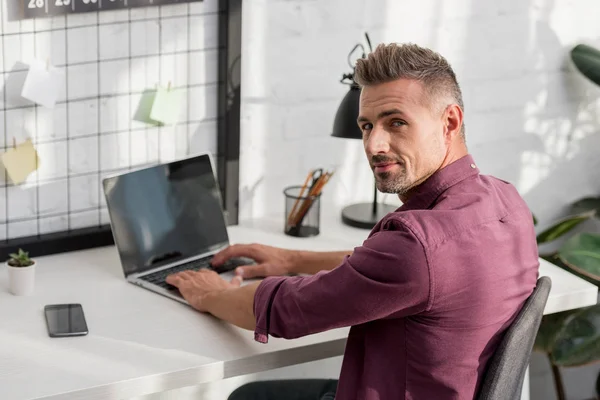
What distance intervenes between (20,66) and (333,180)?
86 centimetres

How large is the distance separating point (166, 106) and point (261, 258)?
1.44 feet

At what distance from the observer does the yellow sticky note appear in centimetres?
209

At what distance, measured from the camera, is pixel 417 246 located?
147 centimetres

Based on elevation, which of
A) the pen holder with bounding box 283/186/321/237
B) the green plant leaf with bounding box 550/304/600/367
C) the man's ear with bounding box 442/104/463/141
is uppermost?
the man's ear with bounding box 442/104/463/141

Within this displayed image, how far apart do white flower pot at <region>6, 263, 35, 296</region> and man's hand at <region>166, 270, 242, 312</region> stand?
0.27m

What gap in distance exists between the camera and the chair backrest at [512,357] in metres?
1.50

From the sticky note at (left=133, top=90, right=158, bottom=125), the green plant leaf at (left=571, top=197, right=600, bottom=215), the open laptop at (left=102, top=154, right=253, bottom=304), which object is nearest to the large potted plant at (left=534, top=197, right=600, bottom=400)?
the green plant leaf at (left=571, top=197, right=600, bottom=215)

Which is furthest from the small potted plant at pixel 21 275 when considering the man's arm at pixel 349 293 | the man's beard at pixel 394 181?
the man's beard at pixel 394 181

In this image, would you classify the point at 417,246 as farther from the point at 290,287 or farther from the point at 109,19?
the point at 109,19

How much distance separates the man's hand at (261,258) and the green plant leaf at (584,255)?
2.36 ft

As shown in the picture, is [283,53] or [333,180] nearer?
[283,53]

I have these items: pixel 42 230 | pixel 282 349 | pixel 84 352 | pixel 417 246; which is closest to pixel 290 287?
pixel 282 349

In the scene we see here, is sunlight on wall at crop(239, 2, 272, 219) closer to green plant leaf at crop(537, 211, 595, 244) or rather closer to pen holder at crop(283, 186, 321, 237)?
pen holder at crop(283, 186, 321, 237)

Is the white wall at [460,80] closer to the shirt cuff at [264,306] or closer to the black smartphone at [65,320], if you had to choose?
the black smartphone at [65,320]
